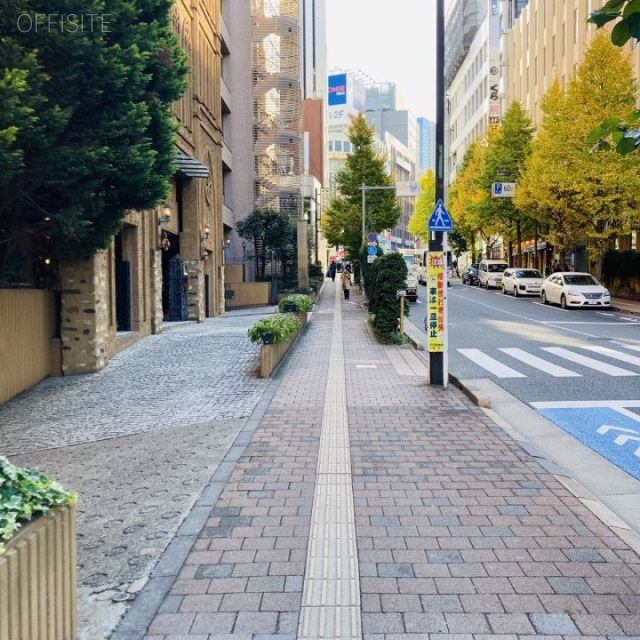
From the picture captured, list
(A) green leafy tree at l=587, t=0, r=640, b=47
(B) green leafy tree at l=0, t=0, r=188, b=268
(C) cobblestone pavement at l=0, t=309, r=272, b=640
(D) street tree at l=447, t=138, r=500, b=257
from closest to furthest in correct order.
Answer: (A) green leafy tree at l=587, t=0, r=640, b=47 → (C) cobblestone pavement at l=0, t=309, r=272, b=640 → (B) green leafy tree at l=0, t=0, r=188, b=268 → (D) street tree at l=447, t=138, r=500, b=257

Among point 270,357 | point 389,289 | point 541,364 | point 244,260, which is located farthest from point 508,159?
point 270,357

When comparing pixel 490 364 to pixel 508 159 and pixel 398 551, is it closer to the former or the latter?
pixel 398 551

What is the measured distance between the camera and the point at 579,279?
94.1 feet

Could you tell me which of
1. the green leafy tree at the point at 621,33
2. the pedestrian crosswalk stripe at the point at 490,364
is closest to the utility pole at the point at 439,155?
the pedestrian crosswalk stripe at the point at 490,364

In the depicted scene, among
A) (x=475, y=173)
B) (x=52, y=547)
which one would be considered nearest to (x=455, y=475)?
(x=52, y=547)

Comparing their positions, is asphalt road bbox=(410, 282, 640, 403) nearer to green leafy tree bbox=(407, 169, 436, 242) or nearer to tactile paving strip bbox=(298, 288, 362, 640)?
tactile paving strip bbox=(298, 288, 362, 640)

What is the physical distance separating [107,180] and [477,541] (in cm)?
833

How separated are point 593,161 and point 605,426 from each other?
2556 centimetres

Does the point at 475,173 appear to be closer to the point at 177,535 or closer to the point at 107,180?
the point at 107,180

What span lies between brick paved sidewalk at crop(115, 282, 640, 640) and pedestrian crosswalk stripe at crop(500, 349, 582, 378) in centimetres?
489

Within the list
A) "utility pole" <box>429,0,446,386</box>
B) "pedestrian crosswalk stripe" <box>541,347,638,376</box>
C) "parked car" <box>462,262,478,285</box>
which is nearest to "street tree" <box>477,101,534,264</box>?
"parked car" <box>462,262,478,285</box>

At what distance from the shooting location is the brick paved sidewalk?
11.5 ft

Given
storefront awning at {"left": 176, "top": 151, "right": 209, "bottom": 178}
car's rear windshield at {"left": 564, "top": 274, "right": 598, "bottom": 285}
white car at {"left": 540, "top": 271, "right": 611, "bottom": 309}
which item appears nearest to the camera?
storefront awning at {"left": 176, "top": 151, "right": 209, "bottom": 178}

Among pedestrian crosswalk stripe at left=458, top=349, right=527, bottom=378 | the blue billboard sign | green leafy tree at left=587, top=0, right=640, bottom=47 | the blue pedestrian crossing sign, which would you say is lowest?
pedestrian crosswalk stripe at left=458, top=349, right=527, bottom=378
